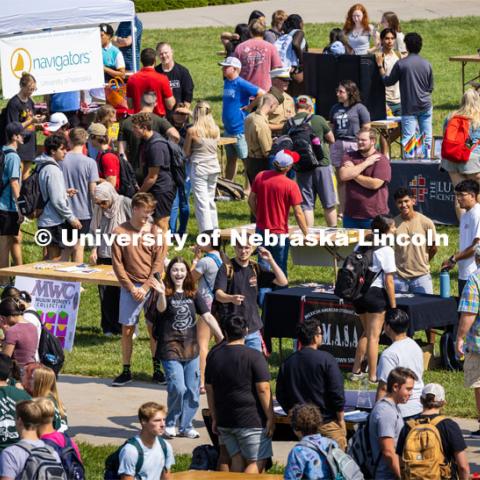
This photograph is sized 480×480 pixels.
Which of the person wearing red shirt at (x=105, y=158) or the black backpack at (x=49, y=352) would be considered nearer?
the black backpack at (x=49, y=352)

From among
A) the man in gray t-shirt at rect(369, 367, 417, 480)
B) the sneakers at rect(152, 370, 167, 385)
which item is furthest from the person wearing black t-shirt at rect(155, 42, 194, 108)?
the man in gray t-shirt at rect(369, 367, 417, 480)

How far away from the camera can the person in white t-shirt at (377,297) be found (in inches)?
575

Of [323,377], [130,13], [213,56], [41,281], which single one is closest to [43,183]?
[41,281]

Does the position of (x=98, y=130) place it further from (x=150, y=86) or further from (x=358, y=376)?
(x=358, y=376)

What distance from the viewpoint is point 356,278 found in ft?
48.0

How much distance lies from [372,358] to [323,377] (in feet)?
10.7

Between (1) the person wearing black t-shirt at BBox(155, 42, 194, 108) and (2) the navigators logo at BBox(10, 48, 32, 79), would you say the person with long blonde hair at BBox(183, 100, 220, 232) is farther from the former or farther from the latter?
(2) the navigators logo at BBox(10, 48, 32, 79)

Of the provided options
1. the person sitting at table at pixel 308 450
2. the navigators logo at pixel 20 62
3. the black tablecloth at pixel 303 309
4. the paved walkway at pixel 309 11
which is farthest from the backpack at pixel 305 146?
the paved walkway at pixel 309 11

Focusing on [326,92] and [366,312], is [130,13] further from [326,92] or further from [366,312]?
[366,312]

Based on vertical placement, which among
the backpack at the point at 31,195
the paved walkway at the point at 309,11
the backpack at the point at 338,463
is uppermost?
the paved walkway at the point at 309,11

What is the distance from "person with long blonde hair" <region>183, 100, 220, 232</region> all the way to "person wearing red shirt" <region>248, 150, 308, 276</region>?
1.87 meters

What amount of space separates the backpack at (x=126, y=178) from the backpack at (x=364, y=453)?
7107 millimetres

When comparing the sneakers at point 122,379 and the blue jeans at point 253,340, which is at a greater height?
the blue jeans at point 253,340

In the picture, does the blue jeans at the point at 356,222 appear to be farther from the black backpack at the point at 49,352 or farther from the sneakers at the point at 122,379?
the black backpack at the point at 49,352
